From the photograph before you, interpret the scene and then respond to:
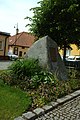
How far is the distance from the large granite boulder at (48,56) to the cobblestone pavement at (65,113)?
3381mm

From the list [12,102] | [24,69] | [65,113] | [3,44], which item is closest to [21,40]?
[3,44]

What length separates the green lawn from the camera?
5951mm

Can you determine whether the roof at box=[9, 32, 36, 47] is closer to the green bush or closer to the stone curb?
the green bush

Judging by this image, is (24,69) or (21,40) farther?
(21,40)

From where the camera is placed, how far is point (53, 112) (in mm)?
6434

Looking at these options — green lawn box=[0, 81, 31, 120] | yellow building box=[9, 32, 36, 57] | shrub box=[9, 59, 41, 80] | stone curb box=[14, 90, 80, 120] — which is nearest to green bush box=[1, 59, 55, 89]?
shrub box=[9, 59, 41, 80]

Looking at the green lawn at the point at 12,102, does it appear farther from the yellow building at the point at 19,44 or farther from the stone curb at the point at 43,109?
the yellow building at the point at 19,44

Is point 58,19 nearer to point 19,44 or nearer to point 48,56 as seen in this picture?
point 48,56

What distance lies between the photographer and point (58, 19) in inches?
679

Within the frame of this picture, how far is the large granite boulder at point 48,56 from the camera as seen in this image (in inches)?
420

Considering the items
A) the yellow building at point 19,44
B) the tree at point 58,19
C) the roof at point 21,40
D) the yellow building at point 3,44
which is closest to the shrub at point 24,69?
the tree at point 58,19

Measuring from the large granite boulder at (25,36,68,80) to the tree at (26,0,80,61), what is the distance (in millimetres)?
5639

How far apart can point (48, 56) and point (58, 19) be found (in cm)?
707

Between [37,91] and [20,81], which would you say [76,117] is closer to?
[37,91]
